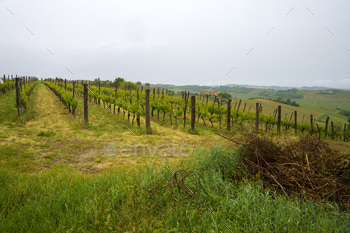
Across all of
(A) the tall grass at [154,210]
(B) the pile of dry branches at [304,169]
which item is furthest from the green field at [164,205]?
(B) the pile of dry branches at [304,169]

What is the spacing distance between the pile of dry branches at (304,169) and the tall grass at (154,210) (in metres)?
0.26

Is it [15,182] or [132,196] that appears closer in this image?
[132,196]

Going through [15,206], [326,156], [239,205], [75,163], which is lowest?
[75,163]

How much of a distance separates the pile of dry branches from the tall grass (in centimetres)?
26

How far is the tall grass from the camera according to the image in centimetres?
192

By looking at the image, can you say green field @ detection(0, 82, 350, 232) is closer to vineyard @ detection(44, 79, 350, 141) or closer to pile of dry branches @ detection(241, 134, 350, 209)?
pile of dry branches @ detection(241, 134, 350, 209)

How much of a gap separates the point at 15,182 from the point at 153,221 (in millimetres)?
2618

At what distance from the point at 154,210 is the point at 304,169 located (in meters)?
2.43

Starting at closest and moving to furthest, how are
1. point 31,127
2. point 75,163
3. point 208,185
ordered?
point 208,185
point 75,163
point 31,127

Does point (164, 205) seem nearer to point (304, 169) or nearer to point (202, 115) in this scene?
point (304, 169)

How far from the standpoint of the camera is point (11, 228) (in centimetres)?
191

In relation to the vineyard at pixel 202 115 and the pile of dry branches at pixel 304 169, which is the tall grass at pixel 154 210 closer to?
the pile of dry branches at pixel 304 169

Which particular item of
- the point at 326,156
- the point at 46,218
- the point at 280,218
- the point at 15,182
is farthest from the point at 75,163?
the point at 326,156

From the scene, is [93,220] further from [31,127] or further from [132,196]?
[31,127]
